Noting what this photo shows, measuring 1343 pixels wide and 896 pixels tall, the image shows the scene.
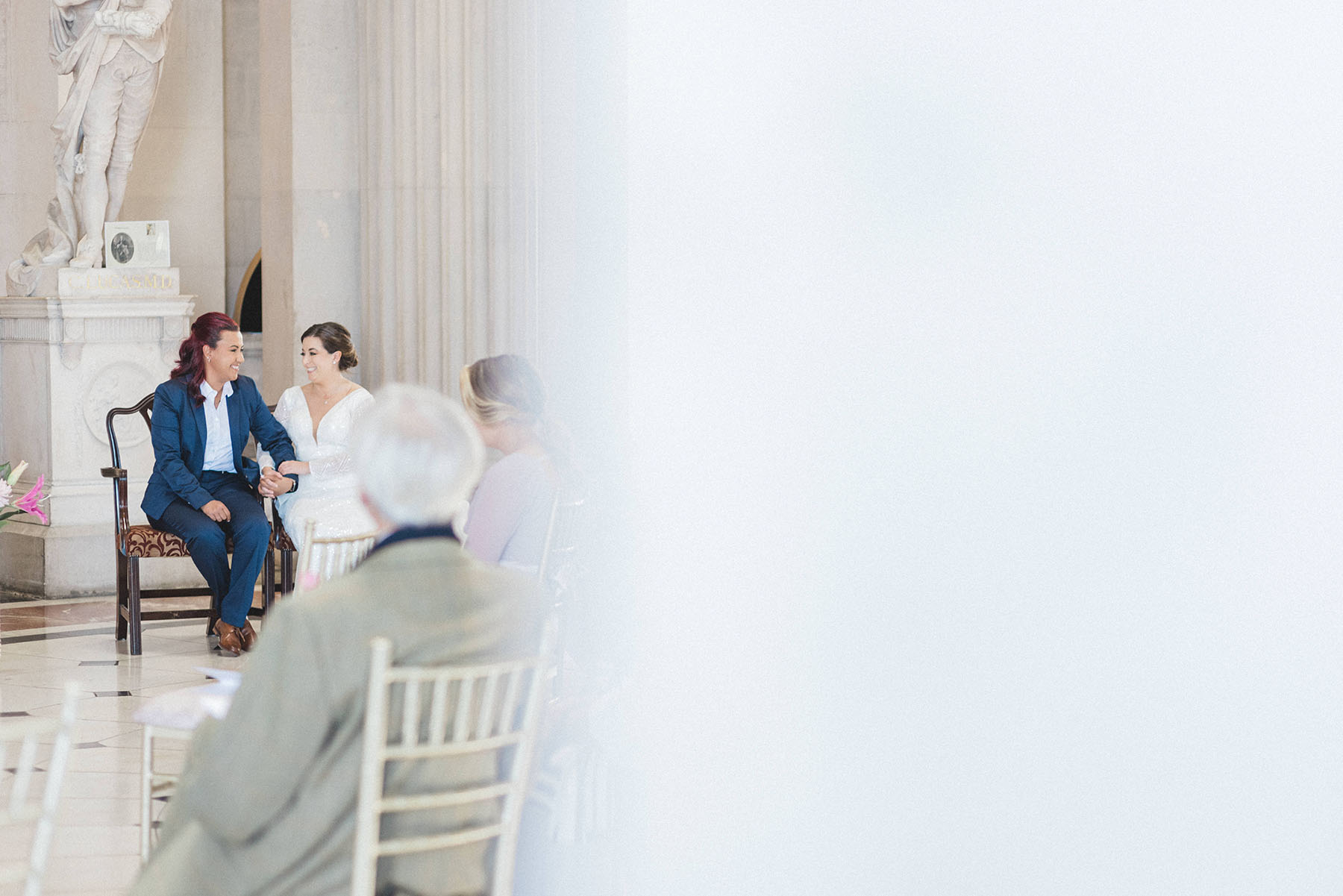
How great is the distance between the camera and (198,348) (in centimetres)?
609

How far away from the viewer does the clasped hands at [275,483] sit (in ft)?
19.7

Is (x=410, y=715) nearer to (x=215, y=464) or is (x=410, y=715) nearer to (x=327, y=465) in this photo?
(x=327, y=465)

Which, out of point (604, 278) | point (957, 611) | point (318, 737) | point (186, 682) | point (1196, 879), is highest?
point (604, 278)

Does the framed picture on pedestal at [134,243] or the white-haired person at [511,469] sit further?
the framed picture on pedestal at [134,243]

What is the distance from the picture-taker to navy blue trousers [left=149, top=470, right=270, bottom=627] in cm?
605

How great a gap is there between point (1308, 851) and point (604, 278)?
2.38m

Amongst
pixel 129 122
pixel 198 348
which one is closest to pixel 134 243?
pixel 129 122

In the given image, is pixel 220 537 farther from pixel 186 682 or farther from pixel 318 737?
pixel 318 737

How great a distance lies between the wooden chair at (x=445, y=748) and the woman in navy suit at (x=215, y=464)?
4073 mm

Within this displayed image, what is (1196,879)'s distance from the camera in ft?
5.93

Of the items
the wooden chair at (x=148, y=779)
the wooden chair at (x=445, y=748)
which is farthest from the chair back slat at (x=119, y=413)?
the wooden chair at (x=445, y=748)

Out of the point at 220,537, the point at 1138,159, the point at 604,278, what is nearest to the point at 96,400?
the point at 220,537

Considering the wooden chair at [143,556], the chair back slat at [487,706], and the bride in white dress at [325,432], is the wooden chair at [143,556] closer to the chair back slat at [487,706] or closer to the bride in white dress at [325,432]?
the bride in white dress at [325,432]

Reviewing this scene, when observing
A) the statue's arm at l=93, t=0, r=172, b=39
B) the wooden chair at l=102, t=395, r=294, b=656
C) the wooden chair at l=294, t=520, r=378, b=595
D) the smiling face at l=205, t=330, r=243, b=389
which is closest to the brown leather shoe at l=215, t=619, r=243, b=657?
the wooden chair at l=102, t=395, r=294, b=656
